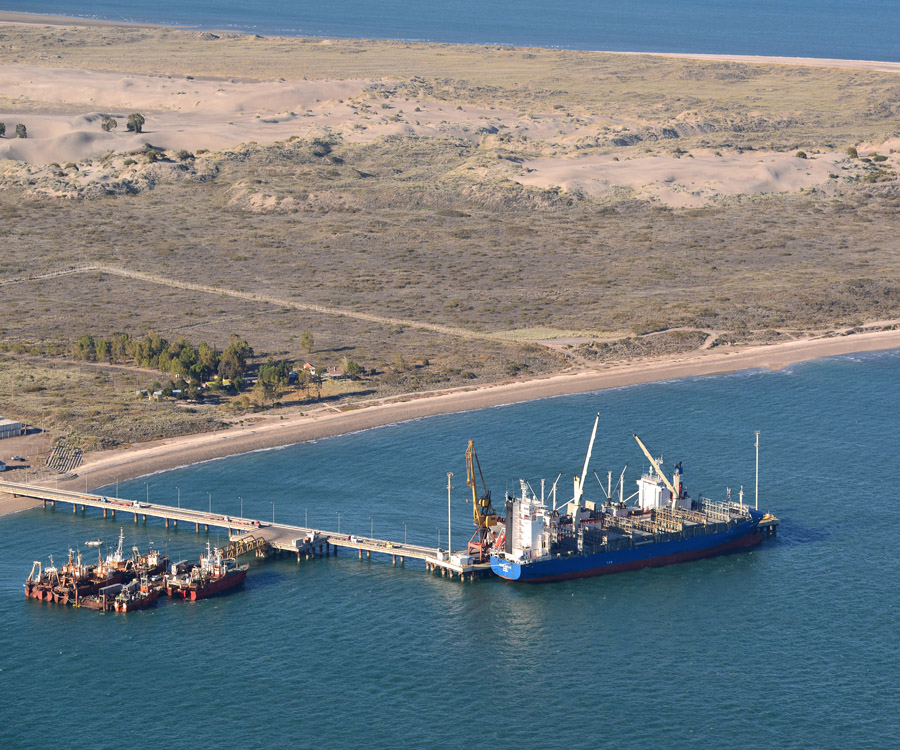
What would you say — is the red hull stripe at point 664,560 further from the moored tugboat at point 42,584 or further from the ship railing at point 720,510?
the moored tugboat at point 42,584

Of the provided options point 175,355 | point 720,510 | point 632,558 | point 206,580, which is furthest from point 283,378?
point 720,510

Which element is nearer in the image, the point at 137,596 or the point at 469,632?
the point at 469,632

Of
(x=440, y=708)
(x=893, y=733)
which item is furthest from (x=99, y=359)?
(x=893, y=733)

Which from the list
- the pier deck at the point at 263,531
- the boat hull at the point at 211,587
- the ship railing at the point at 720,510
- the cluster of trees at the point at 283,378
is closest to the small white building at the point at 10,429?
the pier deck at the point at 263,531

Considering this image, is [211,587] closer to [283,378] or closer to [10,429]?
[10,429]

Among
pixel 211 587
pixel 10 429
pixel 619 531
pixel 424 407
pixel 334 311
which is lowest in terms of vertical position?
pixel 211 587
